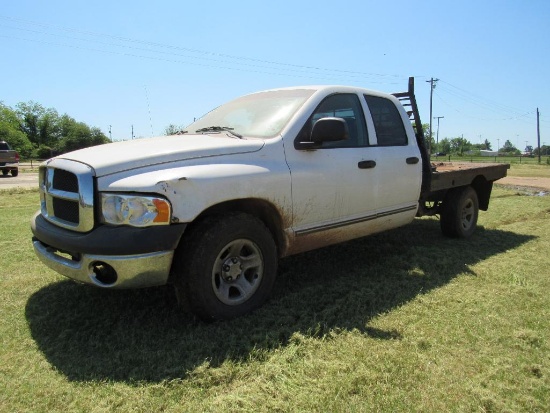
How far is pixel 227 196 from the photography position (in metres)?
3.08

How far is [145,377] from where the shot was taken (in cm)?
247

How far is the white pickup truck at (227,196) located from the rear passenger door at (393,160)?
21mm

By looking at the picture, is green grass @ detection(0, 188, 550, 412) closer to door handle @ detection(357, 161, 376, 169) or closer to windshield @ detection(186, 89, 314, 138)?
door handle @ detection(357, 161, 376, 169)

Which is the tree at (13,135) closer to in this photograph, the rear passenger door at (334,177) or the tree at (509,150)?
the rear passenger door at (334,177)

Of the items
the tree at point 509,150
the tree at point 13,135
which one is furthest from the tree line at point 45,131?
the tree at point 509,150

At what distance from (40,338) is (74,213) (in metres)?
0.87

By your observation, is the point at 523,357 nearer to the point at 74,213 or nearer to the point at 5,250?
the point at 74,213

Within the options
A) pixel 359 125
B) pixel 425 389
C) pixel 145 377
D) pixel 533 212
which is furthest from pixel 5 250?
pixel 533 212

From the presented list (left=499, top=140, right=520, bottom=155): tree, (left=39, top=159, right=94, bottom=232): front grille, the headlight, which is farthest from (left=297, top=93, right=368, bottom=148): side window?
(left=499, top=140, right=520, bottom=155): tree

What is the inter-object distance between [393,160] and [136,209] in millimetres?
2785

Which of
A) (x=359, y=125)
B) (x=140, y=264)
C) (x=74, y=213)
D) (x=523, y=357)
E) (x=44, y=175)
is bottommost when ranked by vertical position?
(x=523, y=357)

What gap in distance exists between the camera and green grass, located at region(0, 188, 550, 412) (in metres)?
2.29

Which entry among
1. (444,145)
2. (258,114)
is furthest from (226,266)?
(444,145)

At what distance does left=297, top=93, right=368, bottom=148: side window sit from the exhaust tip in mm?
2059
